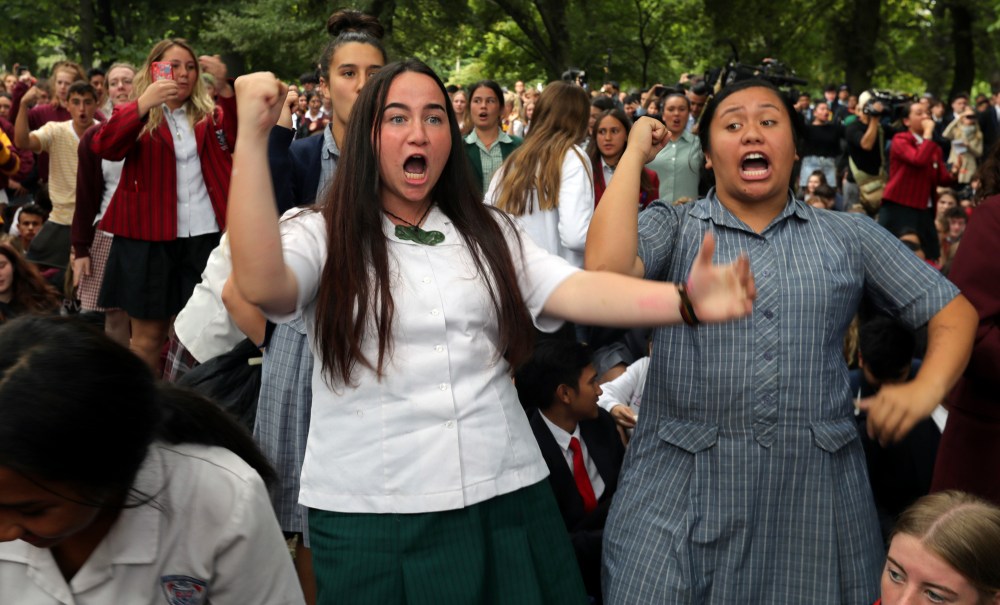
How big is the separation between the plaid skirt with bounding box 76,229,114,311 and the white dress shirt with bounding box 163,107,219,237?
0.54 m

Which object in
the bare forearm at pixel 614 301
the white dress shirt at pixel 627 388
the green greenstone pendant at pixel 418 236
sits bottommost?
the white dress shirt at pixel 627 388

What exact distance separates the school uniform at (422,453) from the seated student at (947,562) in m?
1.03

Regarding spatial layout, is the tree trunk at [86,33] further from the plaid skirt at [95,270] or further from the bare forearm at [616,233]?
the bare forearm at [616,233]

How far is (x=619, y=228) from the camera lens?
112 inches

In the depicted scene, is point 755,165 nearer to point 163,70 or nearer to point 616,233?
point 616,233

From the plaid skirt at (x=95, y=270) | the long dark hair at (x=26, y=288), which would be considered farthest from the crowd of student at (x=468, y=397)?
the long dark hair at (x=26, y=288)

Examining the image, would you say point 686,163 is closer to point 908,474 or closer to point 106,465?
point 908,474

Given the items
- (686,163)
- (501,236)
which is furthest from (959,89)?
(501,236)

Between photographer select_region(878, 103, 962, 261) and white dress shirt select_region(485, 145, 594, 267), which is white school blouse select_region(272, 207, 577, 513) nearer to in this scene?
white dress shirt select_region(485, 145, 594, 267)

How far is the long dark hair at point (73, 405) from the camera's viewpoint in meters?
1.76

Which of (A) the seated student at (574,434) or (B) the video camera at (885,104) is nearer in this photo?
(A) the seated student at (574,434)

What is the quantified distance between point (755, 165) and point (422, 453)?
4.06 ft

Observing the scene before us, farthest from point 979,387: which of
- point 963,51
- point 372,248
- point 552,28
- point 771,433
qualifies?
point 963,51

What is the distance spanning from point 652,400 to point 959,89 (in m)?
31.5
